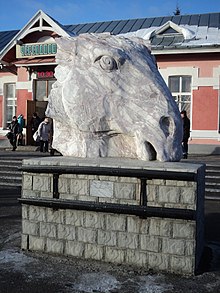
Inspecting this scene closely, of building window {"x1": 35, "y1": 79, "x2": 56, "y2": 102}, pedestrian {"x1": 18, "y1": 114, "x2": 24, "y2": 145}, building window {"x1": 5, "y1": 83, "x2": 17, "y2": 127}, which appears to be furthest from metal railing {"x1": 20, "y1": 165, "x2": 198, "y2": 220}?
building window {"x1": 5, "y1": 83, "x2": 17, "y2": 127}

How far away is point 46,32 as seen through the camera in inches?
632

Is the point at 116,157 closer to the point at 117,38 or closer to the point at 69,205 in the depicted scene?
the point at 69,205

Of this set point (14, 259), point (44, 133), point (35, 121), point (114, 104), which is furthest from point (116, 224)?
point (35, 121)

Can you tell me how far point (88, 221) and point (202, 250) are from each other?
4.75 feet

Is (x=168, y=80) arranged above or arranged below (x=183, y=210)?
above

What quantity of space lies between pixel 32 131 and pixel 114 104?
1229 cm

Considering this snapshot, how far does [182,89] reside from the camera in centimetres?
1524

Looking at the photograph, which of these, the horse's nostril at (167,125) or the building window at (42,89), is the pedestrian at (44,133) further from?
the horse's nostril at (167,125)

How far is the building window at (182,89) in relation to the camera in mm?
15086

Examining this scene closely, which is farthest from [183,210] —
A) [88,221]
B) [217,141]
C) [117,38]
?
[217,141]

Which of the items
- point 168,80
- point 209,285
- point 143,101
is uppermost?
point 168,80

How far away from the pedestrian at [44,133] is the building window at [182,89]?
5.51 m

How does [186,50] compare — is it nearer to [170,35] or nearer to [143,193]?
[170,35]

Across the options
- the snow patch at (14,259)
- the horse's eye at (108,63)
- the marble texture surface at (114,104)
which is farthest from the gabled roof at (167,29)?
the snow patch at (14,259)
